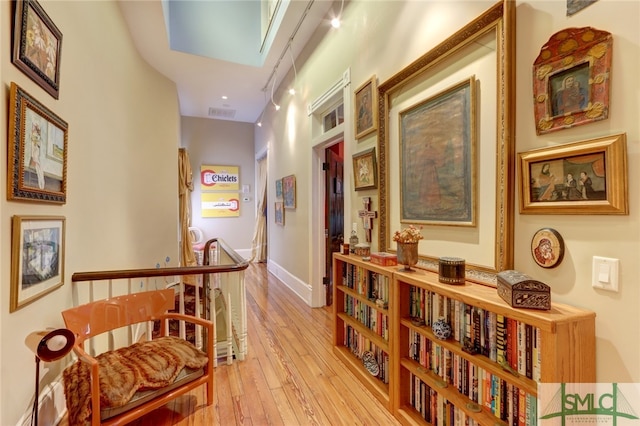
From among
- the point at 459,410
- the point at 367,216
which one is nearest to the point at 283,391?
the point at 459,410

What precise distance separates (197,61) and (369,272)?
13.3 feet

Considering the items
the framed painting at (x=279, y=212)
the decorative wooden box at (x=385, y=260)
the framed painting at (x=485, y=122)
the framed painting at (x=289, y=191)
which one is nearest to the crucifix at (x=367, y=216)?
the decorative wooden box at (x=385, y=260)

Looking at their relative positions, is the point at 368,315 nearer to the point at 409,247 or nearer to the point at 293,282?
the point at 409,247

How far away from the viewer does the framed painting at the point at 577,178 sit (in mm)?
1042

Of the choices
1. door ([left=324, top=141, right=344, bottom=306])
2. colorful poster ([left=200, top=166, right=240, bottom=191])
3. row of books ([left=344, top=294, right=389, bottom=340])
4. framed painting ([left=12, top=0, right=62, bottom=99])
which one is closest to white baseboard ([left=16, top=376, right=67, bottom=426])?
framed painting ([left=12, top=0, right=62, bottom=99])

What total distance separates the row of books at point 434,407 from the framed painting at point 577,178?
1148 millimetres

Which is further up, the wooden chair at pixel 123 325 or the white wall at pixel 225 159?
the white wall at pixel 225 159

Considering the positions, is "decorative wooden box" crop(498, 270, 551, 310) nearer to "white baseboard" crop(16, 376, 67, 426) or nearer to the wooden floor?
the wooden floor

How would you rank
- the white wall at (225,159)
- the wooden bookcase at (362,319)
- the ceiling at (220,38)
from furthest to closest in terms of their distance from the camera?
the white wall at (225,159)
the ceiling at (220,38)
the wooden bookcase at (362,319)

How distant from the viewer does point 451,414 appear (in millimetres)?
1568

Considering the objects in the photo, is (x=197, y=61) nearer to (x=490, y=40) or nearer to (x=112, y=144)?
(x=112, y=144)

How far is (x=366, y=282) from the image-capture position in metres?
2.30

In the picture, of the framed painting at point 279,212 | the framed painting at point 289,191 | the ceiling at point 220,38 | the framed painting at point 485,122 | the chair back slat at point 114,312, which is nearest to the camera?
the framed painting at point 485,122
